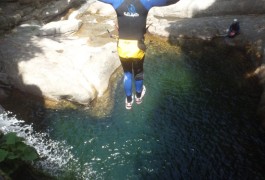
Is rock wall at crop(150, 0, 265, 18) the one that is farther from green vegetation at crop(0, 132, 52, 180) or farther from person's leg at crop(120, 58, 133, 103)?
green vegetation at crop(0, 132, 52, 180)

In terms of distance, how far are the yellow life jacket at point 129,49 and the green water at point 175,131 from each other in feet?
13.6

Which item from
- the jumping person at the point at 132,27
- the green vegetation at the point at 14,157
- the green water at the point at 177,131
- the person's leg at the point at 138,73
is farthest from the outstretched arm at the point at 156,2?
the green water at the point at 177,131

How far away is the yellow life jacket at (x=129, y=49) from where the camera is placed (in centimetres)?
891

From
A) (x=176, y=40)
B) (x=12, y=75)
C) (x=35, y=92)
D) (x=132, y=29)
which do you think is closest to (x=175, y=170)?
(x=132, y=29)

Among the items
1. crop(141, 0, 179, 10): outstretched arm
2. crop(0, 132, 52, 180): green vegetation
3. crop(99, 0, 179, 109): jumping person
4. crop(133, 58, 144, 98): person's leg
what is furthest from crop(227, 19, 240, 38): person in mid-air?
crop(0, 132, 52, 180): green vegetation

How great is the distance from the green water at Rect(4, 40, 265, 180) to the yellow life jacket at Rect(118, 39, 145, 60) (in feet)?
13.6

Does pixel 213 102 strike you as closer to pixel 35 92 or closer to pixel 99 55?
pixel 99 55

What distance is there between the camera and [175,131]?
12391 millimetres

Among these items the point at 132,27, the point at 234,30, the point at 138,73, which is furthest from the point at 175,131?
the point at 234,30

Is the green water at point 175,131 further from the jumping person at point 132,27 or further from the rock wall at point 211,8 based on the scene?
the rock wall at point 211,8

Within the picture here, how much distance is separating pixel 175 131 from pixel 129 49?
15.9 feet

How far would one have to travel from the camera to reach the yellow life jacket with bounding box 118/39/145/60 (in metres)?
8.91

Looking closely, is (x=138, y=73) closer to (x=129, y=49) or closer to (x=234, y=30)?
(x=129, y=49)

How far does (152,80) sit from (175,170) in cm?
650
